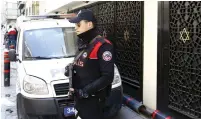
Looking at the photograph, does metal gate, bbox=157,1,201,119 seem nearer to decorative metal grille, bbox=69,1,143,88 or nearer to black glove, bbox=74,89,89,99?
decorative metal grille, bbox=69,1,143,88

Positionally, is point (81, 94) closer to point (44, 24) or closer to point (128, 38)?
point (44, 24)

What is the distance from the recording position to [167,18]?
198 inches

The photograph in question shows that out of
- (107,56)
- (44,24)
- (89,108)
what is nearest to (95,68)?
(107,56)

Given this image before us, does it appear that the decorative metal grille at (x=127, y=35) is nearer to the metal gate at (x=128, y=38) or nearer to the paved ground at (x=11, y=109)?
the metal gate at (x=128, y=38)

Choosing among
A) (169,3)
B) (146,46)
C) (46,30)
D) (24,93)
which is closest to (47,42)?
(46,30)

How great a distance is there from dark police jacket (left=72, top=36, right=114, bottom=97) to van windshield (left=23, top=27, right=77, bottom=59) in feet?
7.75

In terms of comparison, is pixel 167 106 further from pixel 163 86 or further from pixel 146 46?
pixel 146 46

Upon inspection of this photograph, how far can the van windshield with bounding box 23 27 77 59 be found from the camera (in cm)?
532

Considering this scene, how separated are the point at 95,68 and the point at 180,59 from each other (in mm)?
2299

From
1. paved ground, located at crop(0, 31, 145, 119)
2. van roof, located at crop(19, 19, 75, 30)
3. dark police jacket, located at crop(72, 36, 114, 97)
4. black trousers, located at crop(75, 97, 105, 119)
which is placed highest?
van roof, located at crop(19, 19, 75, 30)

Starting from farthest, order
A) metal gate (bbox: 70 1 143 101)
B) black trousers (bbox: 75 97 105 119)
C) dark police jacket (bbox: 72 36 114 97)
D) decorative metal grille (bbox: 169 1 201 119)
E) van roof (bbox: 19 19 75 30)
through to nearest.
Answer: metal gate (bbox: 70 1 143 101) → van roof (bbox: 19 19 75 30) → decorative metal grille (bbox: 169 1 201 119) → black trousers (bbox: 75 97 105 119) → dark police jacket (bbox: 72 36 114 97)

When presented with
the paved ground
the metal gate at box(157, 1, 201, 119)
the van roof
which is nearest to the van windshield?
the van roof

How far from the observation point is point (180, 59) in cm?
476

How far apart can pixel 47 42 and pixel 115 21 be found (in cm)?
276
